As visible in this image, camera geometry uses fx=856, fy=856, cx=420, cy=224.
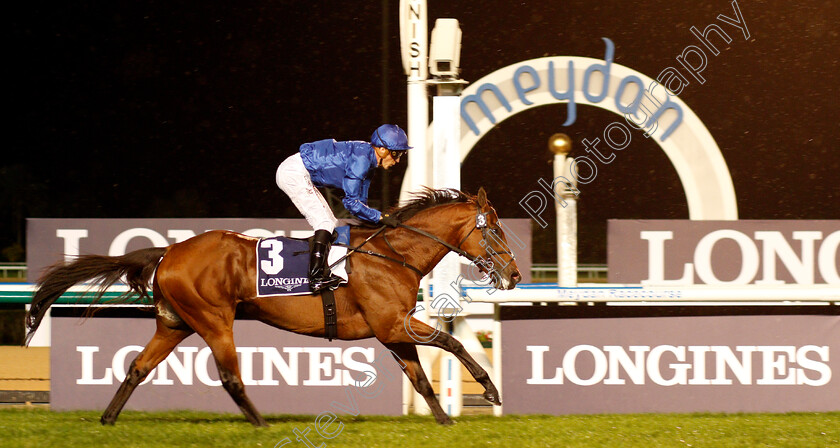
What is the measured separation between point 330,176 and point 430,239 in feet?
2.10

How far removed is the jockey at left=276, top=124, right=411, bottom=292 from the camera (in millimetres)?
4398

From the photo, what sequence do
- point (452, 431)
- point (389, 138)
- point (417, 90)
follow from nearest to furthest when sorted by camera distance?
1. point (452, 431)
2. point (389, 138)
3. point (417, 90)

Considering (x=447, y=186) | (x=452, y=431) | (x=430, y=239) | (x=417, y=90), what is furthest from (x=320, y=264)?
(x=417, y=90)

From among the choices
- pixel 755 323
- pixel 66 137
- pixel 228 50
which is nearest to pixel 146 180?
pixel 66 137

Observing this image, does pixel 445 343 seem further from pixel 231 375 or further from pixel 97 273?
pixel 97 273

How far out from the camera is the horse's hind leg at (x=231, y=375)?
446 centimetres

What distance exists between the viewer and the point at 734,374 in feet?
16.8

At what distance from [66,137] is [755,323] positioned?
3308 centimetres

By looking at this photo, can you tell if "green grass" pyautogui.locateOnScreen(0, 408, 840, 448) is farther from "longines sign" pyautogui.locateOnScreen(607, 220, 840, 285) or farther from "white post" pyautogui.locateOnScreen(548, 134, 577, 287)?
"longines sign" pyautogui.locateOnScreen(607, 220, 840, 285)

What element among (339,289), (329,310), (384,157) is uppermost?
(384,157)

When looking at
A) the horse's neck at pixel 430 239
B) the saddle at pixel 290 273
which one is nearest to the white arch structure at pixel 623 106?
the horse's neck at pixel 430 239

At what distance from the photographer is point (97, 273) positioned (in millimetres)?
4770

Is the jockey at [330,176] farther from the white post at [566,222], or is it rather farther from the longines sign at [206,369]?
→ the white post at [566,222]

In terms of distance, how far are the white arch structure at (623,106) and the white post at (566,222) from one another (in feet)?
4.40
